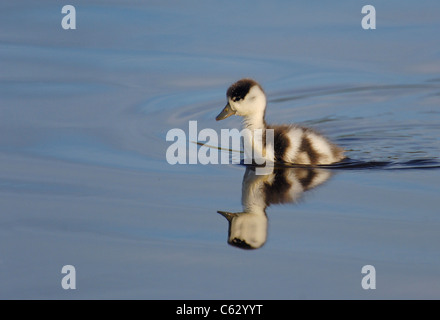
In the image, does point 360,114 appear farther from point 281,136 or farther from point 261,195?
point 261,195

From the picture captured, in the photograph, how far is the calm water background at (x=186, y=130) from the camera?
4094 mm

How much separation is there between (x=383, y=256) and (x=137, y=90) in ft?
10.6

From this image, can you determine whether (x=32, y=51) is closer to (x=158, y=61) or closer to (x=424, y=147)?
(x=158, y=61)

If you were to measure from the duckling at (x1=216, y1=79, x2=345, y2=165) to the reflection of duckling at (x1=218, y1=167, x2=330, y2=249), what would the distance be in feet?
0.34

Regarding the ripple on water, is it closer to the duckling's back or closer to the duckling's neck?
the duckling's back

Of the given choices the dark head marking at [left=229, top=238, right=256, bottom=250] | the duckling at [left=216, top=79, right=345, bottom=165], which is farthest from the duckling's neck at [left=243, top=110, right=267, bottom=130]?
the dark head marking at [left=229, top=238, right=256, bottom=250]

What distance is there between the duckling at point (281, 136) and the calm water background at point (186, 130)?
0.26m

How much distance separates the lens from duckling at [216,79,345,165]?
5.58m

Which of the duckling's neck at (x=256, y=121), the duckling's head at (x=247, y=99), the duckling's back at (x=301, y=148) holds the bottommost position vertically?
the duckling's back at (x=301, y=148)

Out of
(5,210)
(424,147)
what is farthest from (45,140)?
(424,147)

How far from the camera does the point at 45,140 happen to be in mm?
5848

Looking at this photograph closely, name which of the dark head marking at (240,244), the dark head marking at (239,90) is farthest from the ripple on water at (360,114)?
the dark head marking at (240,244)

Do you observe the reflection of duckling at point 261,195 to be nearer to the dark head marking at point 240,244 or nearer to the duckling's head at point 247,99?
the dark head marking at point 240,244
